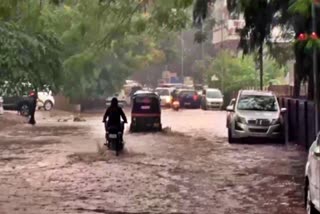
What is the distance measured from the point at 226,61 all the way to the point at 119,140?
41375 mm

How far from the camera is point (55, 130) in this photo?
105 feet

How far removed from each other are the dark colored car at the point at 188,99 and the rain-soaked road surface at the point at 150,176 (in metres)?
31.5

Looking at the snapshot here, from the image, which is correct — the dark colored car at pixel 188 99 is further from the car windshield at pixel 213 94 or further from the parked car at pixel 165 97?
the car windshield at pixel 213 94

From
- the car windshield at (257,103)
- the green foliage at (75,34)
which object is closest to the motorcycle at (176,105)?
the green foliage at (75,34)

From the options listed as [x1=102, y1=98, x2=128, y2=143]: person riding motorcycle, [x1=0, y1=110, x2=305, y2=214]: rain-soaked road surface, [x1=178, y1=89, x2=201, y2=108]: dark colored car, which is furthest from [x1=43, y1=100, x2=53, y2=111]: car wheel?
[x1=102, y1=98, x2=128, y2=143]: person riding motorcycle

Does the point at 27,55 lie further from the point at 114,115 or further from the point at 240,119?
the point at 114,115

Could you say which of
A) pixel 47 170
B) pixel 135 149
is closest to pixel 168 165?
pixel 47 170

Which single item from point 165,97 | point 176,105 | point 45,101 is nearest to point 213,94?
point 176,105

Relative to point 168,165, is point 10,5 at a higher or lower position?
higher

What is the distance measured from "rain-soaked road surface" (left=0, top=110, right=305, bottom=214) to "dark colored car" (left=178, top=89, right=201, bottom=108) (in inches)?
1239

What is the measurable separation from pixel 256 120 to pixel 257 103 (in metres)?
1.36

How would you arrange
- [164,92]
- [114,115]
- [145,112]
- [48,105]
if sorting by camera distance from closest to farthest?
[114,115]
[145,112]
[48,105]
[164,92]

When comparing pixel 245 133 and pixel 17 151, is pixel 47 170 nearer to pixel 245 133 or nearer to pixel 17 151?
pixel 17 151

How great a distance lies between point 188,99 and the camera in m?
59.5
